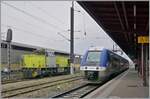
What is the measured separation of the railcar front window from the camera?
26.2 meters

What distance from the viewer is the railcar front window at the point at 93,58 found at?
26212 millimetres

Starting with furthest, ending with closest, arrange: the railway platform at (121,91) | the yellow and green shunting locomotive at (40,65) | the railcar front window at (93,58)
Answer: the yellow and green shunting locomotive at (40,65) → the railcar front window at (93,58) → the railway platform at (121,91)

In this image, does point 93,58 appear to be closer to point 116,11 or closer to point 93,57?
point 93,57

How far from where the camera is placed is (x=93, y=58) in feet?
88.1

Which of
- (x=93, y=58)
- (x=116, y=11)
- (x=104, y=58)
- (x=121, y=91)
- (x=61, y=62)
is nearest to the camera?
(x=121, y=91)

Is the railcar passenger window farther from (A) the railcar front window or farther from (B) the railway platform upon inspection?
(B) the railway platform

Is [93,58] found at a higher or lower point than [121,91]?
higher

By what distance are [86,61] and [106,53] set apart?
1.71 m

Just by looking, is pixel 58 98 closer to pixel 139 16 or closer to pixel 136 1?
pixel 136 1

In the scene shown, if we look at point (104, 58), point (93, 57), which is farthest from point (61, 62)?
point (104, 58)

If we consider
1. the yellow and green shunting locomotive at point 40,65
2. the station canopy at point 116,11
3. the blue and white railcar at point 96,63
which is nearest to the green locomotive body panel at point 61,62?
the yellow and green shunting locomotive at point 40,65

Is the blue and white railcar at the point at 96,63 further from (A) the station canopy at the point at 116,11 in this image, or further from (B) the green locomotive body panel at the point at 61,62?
(B) the green locomotive body panel at the point at 61,62

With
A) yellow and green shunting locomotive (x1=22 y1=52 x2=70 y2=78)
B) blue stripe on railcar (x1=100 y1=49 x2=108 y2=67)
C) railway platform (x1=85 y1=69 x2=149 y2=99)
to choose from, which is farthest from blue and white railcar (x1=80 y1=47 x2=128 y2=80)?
yellow and green shunting locomotive (x1=22 y1=52 x2=70 y2=78)

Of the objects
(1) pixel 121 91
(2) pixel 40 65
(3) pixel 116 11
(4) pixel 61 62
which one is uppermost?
(3) pixel 116 11
